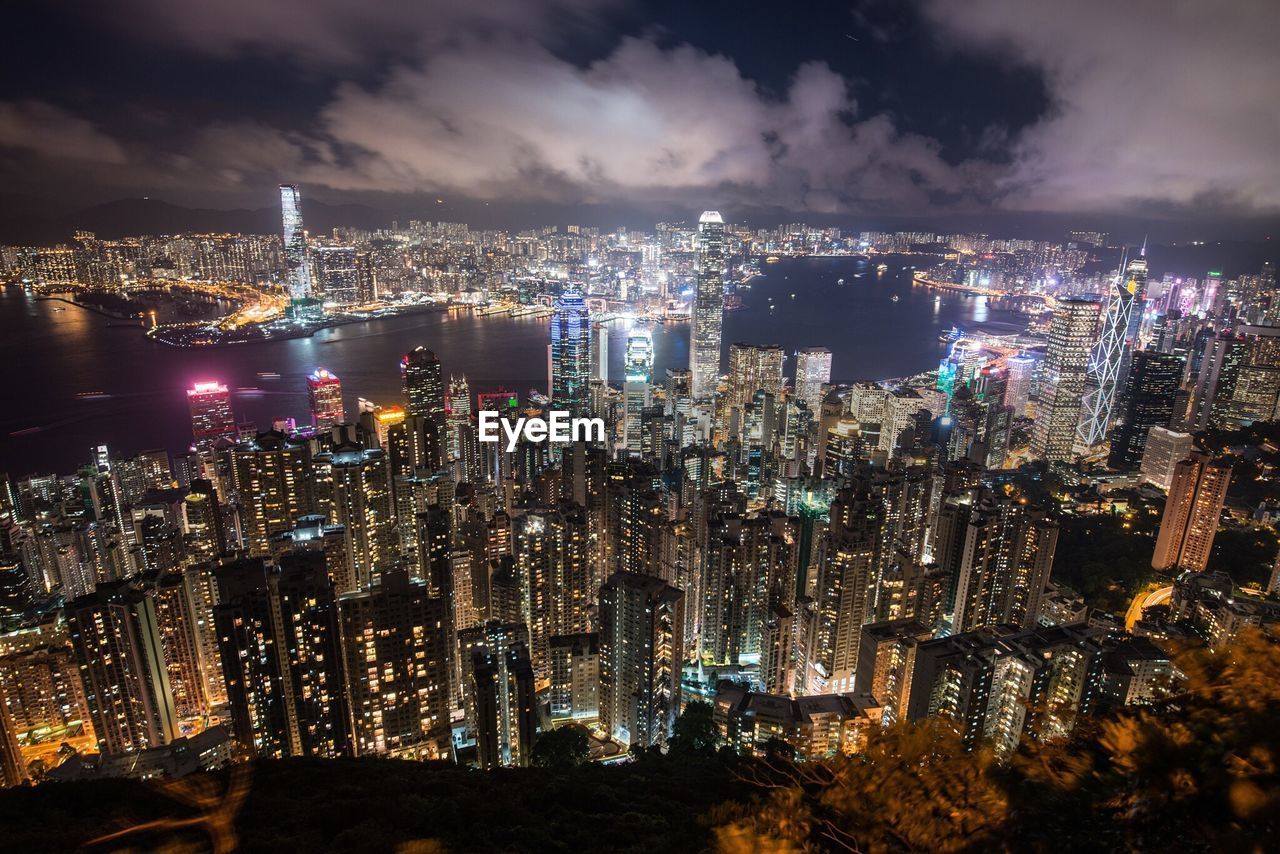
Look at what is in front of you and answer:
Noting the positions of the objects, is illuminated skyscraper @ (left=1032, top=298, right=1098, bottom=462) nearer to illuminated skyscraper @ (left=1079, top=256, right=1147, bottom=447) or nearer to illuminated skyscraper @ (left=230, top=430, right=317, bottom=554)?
illuminated skyscraper @ (left=1079, top=256, right=1147, bottom=447)

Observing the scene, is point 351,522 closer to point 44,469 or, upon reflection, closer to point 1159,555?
point 44,469

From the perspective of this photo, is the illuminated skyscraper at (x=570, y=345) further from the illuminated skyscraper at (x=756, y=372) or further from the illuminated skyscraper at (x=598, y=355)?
the illuminated skyscraper at (x=756, y=372)

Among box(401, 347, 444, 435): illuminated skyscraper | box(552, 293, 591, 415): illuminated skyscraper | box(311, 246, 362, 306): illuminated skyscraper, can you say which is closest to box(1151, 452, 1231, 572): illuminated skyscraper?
box(552, 293, 591, 415): illuminated skyscraper

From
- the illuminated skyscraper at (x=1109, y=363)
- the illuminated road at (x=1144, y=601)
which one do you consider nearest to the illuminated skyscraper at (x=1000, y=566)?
the illuminated road at (x=1144, y=601)

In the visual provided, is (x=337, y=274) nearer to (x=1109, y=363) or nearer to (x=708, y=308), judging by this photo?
(x=708, y=308)

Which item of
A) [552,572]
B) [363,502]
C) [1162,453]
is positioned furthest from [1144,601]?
[363,502]
